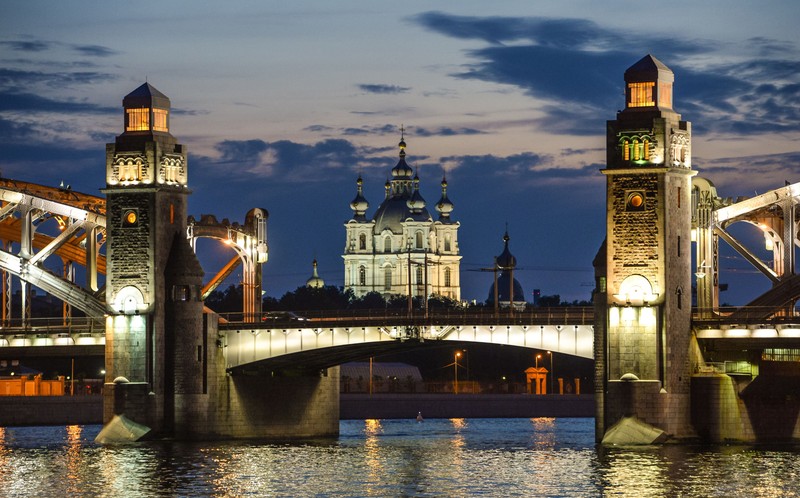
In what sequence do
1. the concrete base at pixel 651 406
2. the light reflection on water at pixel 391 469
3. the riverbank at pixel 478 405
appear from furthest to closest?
the riverbank at pixel 478 405 < the concrete base at pixel 651 406 < the light reflection on water at pixel 391 469

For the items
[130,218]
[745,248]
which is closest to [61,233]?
[130,218]

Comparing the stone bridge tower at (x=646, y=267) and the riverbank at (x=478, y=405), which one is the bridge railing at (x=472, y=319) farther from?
the riverbank at (x=478, y=405)

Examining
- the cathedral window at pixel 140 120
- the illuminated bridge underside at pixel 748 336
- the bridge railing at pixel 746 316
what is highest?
the cathedral window at pixel 140 120

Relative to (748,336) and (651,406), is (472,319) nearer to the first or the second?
(651,406)

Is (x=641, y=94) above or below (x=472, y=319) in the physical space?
above

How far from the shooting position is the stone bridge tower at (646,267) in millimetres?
116750

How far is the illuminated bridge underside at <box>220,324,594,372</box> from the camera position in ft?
402

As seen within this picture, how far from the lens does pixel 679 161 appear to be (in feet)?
389

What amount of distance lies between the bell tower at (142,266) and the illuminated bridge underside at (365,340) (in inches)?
163

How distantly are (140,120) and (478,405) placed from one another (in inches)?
2702

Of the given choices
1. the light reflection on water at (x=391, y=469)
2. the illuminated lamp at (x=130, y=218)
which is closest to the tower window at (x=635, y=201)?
the light reflection on water at (x=391, y=469)

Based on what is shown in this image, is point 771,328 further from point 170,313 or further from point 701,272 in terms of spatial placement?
point 170,313

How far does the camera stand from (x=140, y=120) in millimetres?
128125

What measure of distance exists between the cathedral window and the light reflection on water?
18.4 metres
